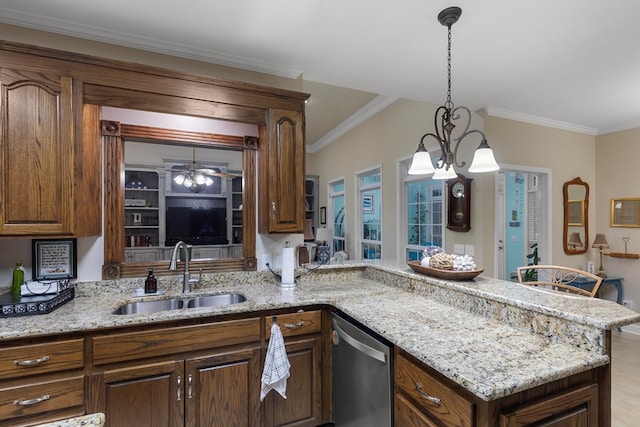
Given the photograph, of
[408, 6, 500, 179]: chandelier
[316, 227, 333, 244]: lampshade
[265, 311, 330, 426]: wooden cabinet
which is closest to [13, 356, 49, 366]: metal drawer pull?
[265, 311, 330, 426]: wooden cabinet

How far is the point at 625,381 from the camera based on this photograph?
2855 millimetres

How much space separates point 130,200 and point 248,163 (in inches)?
34.4

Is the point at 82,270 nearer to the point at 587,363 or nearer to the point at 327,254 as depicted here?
the point at 327,254

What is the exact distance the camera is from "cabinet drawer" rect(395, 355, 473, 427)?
1074mm

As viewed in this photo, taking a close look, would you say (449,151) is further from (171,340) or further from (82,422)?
(82,422)

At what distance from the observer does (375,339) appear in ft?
5.08

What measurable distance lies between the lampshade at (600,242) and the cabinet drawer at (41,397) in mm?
5625

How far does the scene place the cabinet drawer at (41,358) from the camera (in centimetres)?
144

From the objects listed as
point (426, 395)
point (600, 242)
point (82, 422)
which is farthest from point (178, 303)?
point (600, 242)

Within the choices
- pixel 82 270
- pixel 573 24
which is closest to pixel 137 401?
pixel 82 270

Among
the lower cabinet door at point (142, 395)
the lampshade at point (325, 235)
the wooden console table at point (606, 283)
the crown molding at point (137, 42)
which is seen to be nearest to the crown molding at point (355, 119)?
the lampshade at point (325, 235)

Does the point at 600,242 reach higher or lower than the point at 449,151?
lower

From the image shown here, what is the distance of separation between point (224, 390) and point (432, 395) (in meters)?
1.16

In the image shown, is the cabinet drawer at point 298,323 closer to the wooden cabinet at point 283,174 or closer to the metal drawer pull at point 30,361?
the wooden cabinet at point 283,174
